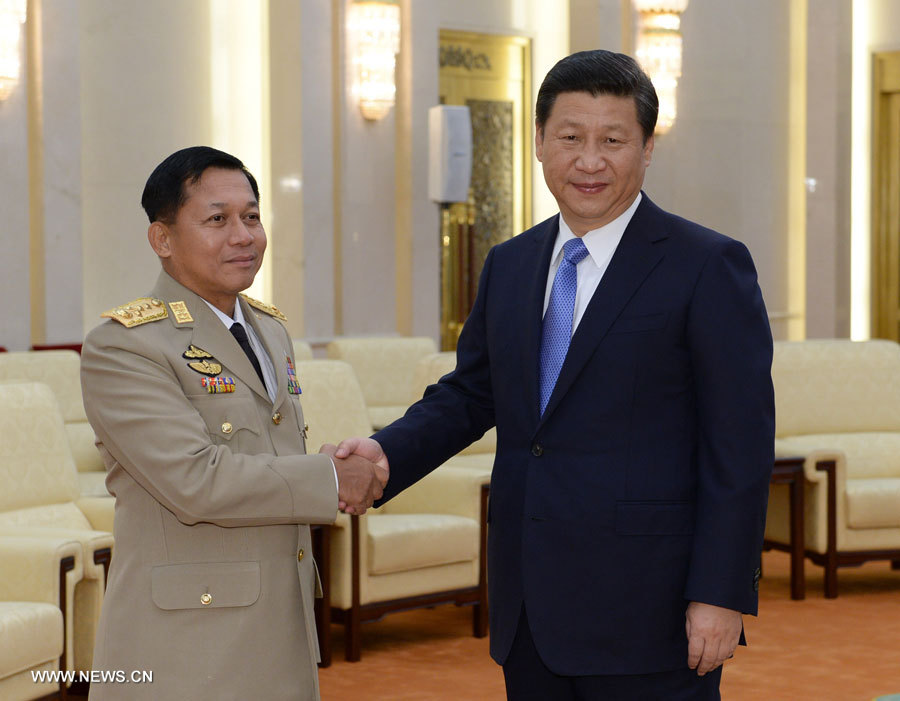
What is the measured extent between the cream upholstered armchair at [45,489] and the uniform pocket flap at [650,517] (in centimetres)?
238

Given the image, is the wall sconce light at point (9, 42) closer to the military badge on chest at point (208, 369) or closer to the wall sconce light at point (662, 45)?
the wall sconce light at point (662, 45)

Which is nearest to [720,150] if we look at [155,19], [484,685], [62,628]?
[155,19]

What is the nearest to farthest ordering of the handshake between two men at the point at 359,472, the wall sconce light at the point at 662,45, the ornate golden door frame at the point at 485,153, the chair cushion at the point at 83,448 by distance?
the handshake between two men at the point at 359,472 → the chair cushion at the point at 83,448 → the ornate golden door frame at the point at 485,153 → the wall sconce light at the point at 662,45

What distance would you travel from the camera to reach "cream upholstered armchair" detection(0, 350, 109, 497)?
5.73 m

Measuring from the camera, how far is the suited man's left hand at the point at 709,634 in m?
2.08

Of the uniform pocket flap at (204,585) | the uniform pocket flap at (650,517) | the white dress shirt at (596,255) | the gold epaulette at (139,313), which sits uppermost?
the white dress shirt at (596,255)

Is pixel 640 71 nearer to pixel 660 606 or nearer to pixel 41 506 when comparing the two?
pixel 660 606

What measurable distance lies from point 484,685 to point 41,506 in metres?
1.64

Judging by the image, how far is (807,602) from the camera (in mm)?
5770

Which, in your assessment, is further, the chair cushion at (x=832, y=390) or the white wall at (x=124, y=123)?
the white wall at (x=124, y=123)

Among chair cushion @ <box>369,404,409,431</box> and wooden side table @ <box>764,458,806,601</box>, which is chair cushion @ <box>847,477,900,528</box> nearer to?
wooden side table @ <box>764,458,806,601</box>

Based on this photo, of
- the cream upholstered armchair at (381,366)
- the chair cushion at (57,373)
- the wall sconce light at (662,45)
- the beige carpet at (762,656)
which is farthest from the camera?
the wall sconce light at (662,45)

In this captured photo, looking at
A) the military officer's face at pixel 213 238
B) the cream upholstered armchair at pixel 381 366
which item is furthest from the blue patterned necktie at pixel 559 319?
the cream upholstered armchair at pixel 381 366

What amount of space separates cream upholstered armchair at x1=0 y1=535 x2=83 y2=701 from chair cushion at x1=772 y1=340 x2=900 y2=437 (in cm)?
370
